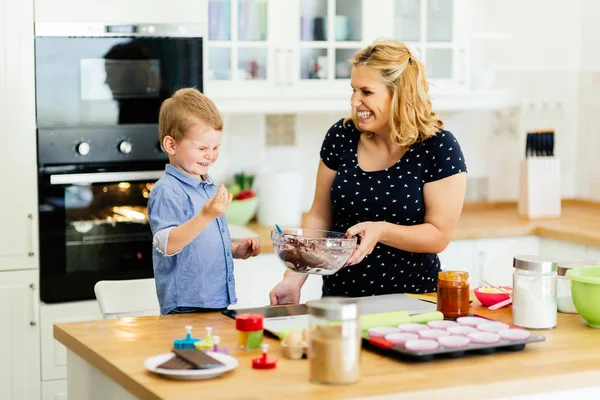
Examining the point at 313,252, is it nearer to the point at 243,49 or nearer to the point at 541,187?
the point at 243,49

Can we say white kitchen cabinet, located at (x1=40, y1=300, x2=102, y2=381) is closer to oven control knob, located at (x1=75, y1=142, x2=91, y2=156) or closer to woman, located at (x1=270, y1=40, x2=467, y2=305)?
oven control knob, located at (x1=75, y1=142, x2=91, y2=156)

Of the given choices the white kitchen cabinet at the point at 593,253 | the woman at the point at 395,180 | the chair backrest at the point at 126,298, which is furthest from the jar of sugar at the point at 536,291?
the white kitchen cabinet at the point at 593,253

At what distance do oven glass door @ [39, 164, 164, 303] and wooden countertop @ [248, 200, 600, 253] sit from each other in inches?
19.8

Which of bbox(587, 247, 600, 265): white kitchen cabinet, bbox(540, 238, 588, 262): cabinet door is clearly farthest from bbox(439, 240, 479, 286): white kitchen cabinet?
bbox(587, 247, 600, 265): white kitchen cabinet

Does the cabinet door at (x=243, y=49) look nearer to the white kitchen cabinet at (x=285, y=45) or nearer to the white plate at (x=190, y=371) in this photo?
the white kitchen cabinet at (x=285, y=45)

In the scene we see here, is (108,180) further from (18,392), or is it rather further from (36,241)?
(18,392)

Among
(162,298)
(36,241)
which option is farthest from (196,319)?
(36,241)

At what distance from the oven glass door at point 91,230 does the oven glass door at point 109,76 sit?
0.72 ft

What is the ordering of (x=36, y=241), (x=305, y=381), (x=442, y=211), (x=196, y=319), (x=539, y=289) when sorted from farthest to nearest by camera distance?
(x=36, y=241), (x=442, y=211), (x=196, y=319), (x=539, y=289), (x=305, y=381)

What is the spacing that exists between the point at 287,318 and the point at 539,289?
61 cm

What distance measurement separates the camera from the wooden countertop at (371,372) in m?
1.81

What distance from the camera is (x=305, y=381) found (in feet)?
6.15

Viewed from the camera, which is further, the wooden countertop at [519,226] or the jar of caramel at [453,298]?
the wooden countertop at [519,226]

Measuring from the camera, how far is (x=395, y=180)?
2.83m
